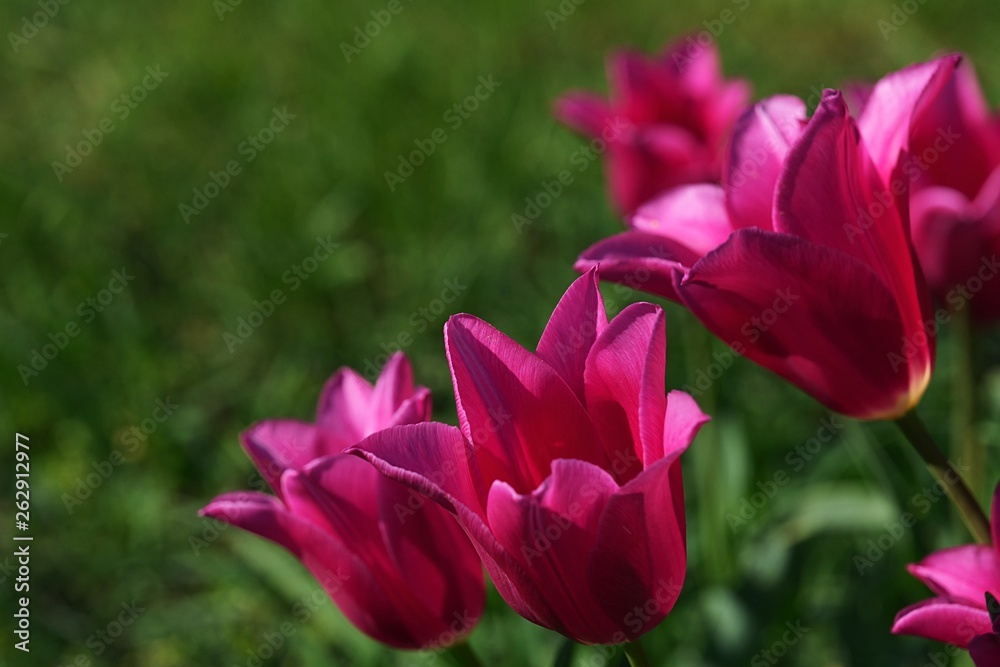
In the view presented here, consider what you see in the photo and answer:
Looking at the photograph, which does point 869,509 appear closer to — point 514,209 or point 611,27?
point 514,209

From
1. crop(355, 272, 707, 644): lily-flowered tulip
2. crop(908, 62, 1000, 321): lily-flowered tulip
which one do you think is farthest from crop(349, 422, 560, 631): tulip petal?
crop(908, 62, 1000, 321): lily-flowered tulip

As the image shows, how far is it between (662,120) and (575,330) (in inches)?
44.9

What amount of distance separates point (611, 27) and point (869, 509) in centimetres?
309

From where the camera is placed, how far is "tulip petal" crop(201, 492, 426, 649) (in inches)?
34.0

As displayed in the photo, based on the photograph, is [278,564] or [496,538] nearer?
[496,538]

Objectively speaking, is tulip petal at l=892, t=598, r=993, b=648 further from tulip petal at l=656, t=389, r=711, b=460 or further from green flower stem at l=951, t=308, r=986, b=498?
green flower stem at l=951, t=308, r=986, b=498

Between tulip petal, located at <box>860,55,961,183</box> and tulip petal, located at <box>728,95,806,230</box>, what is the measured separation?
6 centimetres

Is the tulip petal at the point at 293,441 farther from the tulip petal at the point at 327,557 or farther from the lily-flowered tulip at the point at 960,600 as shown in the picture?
the lily-flowered tulip at the point at 960,600

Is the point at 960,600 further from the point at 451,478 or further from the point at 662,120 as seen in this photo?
the point at 662,120

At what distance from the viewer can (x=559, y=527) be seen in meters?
0.70

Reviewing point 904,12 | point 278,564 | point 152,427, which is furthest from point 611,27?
point 278,564

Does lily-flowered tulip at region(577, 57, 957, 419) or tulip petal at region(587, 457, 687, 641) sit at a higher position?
lily-flowered tulip at region(577, 57, 957, 419)

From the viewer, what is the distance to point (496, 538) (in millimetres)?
704

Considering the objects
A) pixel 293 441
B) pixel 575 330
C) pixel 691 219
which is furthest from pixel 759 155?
pixel 293 441
